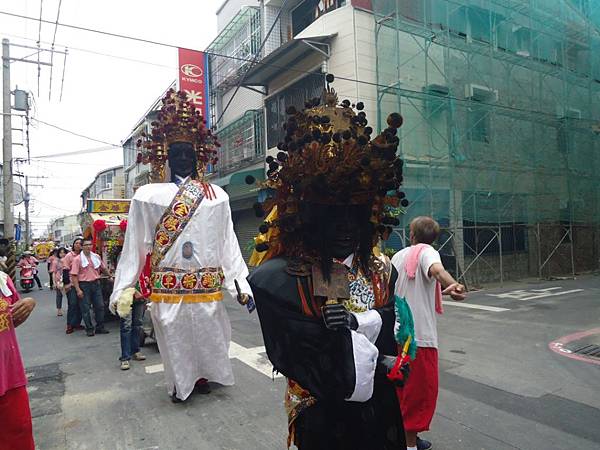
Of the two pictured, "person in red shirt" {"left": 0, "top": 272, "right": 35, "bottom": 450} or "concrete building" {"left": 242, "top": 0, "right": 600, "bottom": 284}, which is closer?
"person in red shirt" {"left": 0, "top": 272, "right": 35, "bottom": 450}

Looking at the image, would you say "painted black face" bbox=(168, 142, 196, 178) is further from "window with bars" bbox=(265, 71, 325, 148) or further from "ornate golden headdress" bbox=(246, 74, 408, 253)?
"window with bars" bbox=(265, 71, 325, 148)

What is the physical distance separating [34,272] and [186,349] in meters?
15.0

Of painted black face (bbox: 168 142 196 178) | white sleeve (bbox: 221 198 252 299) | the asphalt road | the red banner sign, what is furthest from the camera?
the red banner sign

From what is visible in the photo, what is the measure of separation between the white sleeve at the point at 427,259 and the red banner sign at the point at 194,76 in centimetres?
1398

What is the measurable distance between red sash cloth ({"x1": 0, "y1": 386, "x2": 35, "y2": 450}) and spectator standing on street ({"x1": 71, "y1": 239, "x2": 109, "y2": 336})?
517cm

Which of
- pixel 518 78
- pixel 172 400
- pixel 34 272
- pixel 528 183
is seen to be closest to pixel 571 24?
pixel 518 78

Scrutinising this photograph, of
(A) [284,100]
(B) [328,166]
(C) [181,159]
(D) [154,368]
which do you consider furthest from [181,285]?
(A) [284,100]

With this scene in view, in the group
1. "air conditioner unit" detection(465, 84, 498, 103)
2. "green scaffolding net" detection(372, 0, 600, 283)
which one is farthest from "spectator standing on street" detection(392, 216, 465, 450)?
"air conditioner unit" detection(465, 84, 498, 103)

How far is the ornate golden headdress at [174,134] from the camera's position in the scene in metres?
4.29

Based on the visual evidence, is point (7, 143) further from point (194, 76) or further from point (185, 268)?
point (185, 268)

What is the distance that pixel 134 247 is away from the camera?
3.91 m

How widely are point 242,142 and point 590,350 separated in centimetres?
1389

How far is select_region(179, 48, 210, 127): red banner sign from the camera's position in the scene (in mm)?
16125

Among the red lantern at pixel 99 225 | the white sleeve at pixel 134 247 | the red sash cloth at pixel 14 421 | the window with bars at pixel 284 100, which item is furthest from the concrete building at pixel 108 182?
the red sash cloth at pixel 14 421
